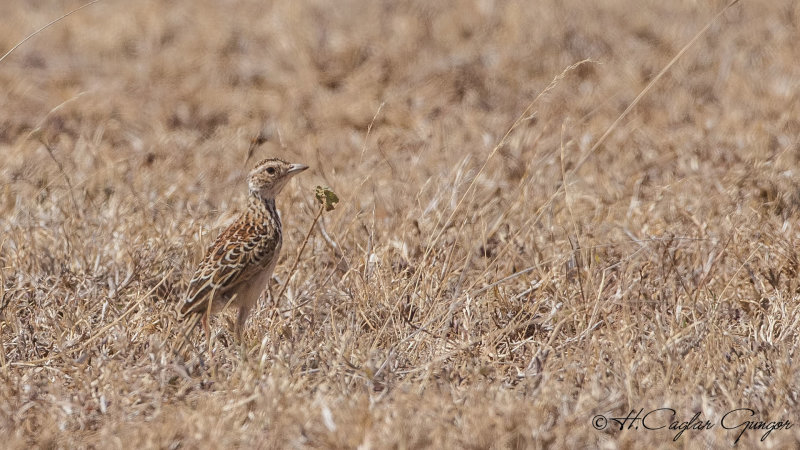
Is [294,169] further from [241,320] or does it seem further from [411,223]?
[411,223]

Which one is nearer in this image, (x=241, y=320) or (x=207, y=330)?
(x=207, y=330)

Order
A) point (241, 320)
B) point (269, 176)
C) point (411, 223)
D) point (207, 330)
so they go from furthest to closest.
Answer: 1. point (411, 223)
2. point (269, 176)
3. point (241, 320)
4. point (207, 330)

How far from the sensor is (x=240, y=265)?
5027 mm

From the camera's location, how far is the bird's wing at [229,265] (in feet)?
16.4

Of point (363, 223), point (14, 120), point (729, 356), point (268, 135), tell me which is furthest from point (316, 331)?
point (14, 120)

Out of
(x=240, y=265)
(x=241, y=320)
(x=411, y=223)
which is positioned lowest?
(x=411, y=223)

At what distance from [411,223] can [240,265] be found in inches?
55.5

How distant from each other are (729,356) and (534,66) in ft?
17.9

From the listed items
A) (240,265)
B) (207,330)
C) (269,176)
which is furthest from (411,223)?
(207,330)

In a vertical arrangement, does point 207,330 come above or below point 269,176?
below

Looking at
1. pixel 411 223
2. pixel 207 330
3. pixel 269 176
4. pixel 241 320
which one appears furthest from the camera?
pixel 411 223

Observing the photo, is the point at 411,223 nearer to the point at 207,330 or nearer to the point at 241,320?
the point at 241,320

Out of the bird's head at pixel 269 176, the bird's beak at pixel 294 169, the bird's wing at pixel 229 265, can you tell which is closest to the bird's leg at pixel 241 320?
the bird's wing at pixel 229 265

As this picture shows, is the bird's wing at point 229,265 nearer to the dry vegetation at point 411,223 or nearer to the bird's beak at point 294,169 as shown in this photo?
the dry vegetation at point 411,223
